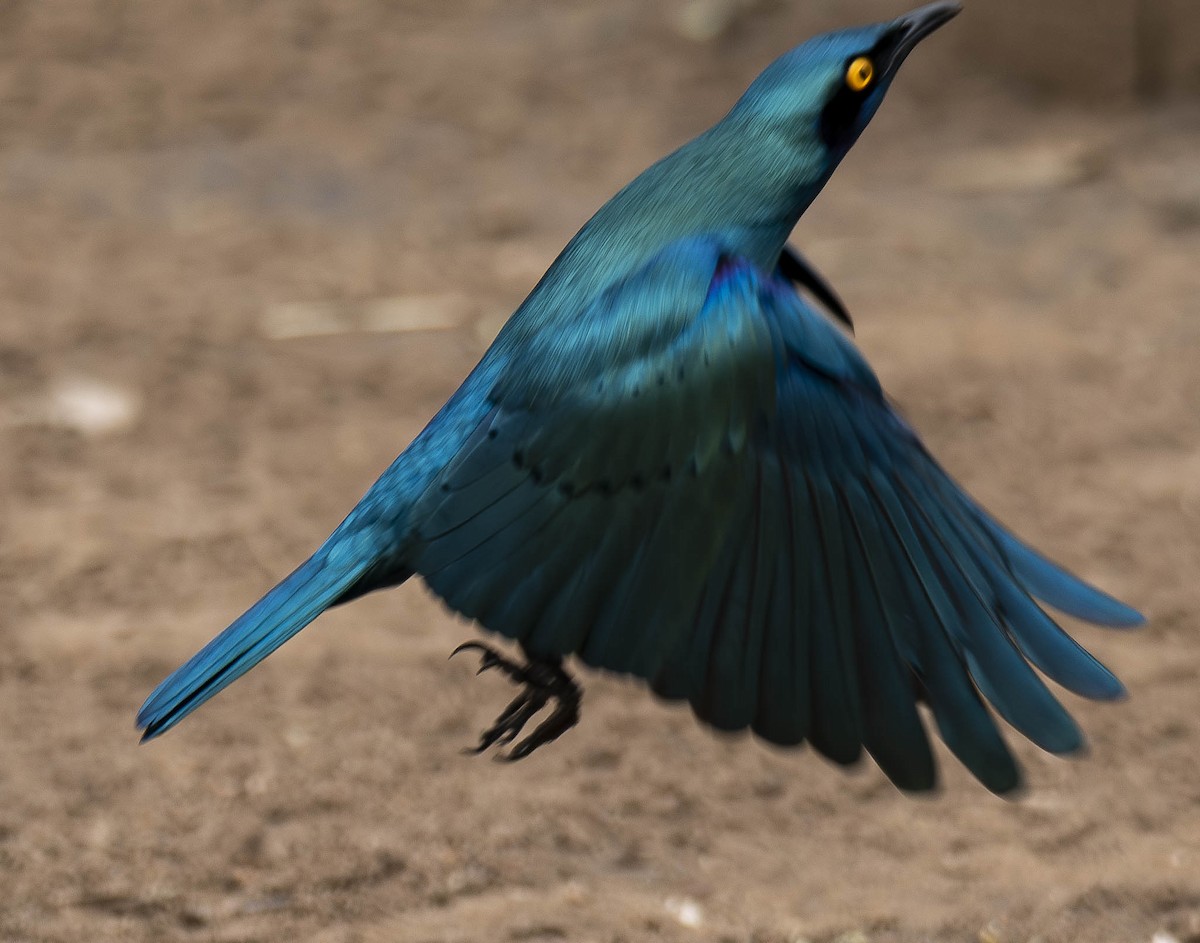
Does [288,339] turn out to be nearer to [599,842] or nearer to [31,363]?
[31,363]

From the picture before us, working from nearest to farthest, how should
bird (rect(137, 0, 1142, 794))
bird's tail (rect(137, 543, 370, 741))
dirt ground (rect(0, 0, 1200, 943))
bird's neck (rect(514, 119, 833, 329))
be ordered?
bird (rect(137, 0, 1142, 794))
bird's tail (rect(137, 543, 370, 741))
bird's neck (rect(514, 119, 833, 329))
dirt ground (rect(0, 0, 1200, 943))

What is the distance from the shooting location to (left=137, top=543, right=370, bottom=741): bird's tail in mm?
2178

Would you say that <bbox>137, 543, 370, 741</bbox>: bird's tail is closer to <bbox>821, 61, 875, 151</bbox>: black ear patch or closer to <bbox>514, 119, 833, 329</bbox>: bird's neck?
<bbox>514, 119, 833, 329</bbox>: bird's neck

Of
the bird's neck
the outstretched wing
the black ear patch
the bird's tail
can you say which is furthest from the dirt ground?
the black ear patch

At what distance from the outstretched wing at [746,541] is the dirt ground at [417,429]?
38.4 inches

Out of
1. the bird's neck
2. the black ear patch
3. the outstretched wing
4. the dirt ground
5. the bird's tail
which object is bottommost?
the dirt ground

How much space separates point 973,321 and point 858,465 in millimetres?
3032

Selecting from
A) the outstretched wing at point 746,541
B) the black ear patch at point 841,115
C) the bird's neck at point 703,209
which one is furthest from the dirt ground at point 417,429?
the black ear patch at point 841,115

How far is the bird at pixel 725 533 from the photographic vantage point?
6.62 feet

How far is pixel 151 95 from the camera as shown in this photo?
6203mm

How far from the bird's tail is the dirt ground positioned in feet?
2.61

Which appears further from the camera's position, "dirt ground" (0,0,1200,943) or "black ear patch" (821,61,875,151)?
"dirt ground" (0,0,1200,943)

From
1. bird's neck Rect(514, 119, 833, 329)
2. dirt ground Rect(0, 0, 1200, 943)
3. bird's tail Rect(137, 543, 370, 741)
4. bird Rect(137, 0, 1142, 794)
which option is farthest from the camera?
dirt ground Rect(0, 0, 1200, 943)

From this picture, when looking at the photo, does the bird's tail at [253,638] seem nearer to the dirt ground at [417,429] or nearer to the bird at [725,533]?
the bird at [725,533]
